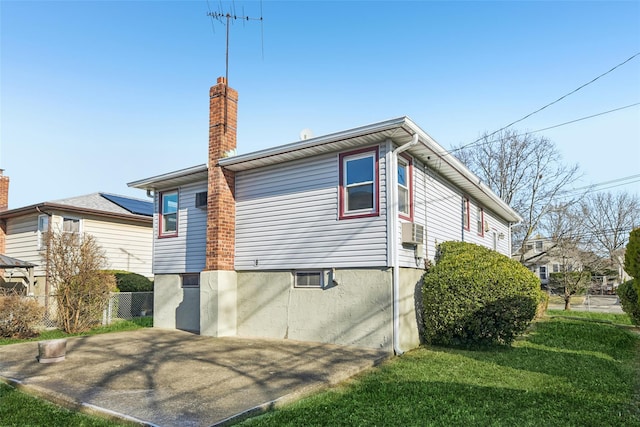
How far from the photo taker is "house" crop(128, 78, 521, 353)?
8.48m

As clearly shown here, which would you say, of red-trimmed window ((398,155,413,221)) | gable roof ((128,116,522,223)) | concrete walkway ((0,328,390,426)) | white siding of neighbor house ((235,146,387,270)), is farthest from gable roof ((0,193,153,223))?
red-trimmed window ((398,155,413,221))

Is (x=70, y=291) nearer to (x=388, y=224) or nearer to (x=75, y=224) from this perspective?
(x=75, y=224)

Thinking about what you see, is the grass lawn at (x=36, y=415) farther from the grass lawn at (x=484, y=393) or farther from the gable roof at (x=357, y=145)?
the gable roof at (x=357, y=145)

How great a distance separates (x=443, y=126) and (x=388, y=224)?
6.70m

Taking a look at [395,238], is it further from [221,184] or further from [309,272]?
[221,184]

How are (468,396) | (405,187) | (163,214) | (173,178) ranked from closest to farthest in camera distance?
1. (468,396)
2. (405,187)
3. (173,178)
4. (163,214)

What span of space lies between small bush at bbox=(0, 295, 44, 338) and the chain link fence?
0.65 meters

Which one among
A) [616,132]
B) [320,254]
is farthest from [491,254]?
[616,132]

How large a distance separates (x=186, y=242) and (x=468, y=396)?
340 inches

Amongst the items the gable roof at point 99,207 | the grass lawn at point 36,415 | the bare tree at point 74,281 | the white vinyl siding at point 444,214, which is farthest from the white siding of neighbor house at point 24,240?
the white vinyl siding at point 444,214

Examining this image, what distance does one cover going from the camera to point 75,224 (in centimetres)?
1614

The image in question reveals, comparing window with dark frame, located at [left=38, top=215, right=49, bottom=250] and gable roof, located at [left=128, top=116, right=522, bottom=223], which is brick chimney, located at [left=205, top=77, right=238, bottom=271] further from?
window with dark frame, located at [left=38, top=215, right=49, bottom=250]

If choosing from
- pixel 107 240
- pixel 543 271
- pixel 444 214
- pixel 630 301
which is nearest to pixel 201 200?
pixel 444 214

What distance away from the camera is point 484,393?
5727 mm
